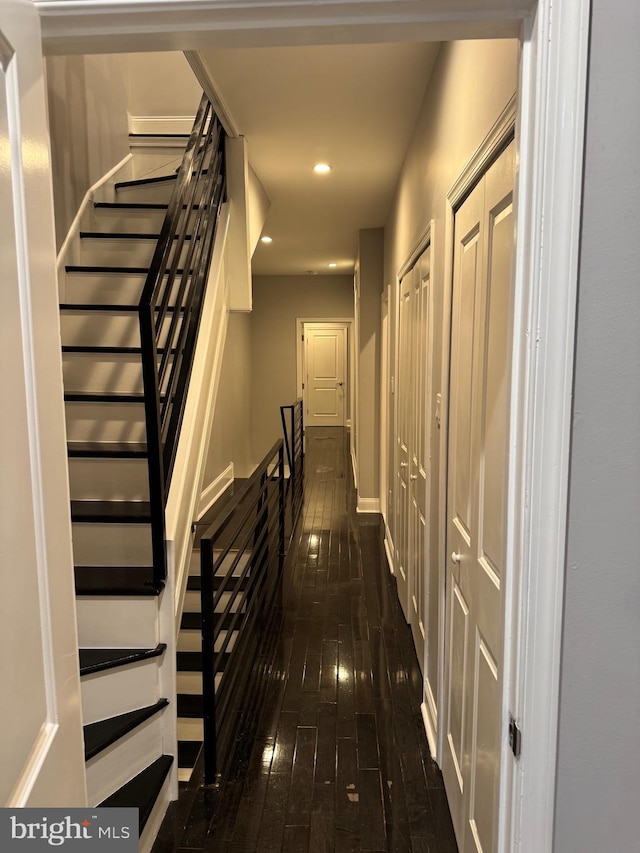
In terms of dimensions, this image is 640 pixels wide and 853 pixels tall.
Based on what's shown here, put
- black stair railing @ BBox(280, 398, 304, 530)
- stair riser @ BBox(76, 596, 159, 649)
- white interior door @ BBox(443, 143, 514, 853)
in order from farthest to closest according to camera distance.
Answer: black stair railing @ BBox(280, 398, 304, 530), stair riser @ BBox(76, 596, 159, 649), white interior door @ BBox(443, 143, 514, 853)

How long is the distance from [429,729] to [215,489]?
401 cm

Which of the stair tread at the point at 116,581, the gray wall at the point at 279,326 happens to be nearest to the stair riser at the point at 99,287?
the stair tread at the point at 116,581

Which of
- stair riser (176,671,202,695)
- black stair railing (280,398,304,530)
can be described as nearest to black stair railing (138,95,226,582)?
stair riser (176,671,202,695)

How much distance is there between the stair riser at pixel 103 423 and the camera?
271cm

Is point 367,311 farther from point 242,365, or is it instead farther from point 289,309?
point 289,309

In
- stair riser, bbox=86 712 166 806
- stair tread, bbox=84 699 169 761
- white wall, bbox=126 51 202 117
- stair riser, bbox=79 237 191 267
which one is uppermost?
white wall, bbox=126 51 202 117

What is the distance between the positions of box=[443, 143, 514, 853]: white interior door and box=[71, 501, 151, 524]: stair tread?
3.84 feet

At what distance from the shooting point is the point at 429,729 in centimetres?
241

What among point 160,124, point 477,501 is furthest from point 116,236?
point 477,501

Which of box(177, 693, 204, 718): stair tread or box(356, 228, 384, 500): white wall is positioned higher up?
box(356, 228, 384, 500): white wall

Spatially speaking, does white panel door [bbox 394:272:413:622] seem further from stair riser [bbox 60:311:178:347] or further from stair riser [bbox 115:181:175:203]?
stair riser [bbox 115:181:175:203]

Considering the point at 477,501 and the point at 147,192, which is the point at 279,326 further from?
the point at 477,501

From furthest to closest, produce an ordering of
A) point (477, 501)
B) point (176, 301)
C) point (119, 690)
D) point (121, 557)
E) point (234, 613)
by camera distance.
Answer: point (234, 613), point (176, 301), point (121, 557), point (119, 690), point (477, 501)

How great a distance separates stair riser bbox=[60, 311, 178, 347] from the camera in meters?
2.91
